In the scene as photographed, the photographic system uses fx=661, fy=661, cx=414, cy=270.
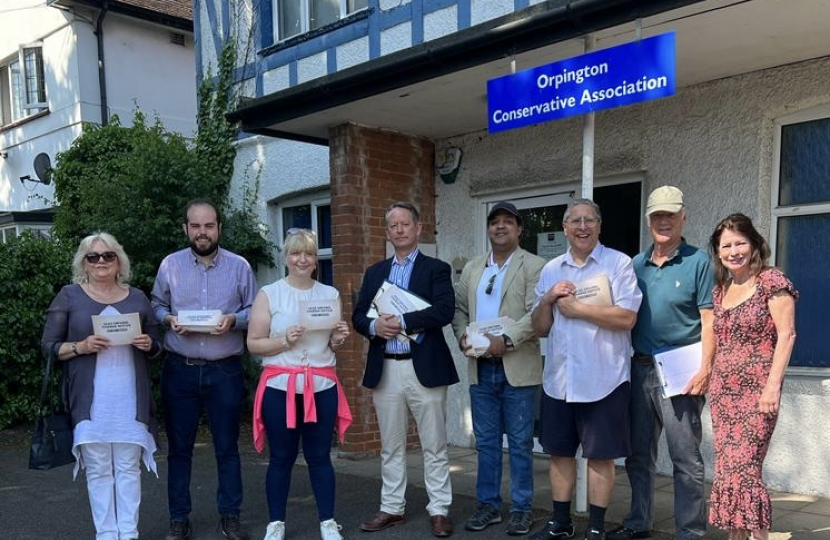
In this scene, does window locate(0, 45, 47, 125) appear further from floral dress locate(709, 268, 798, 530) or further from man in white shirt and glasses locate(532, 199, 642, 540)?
floral dress locate(709, 268, 798, 530)

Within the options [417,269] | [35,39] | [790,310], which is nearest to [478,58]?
[417,269]

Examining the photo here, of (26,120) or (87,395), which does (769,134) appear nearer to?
(87,395)

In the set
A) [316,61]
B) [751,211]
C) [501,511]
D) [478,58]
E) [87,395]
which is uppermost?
[316,61]

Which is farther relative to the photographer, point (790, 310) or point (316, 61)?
point (316, 61)

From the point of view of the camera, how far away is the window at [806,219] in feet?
14.1

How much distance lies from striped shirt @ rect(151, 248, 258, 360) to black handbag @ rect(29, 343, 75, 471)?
2.03 feet

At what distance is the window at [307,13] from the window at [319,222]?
184 centimetres

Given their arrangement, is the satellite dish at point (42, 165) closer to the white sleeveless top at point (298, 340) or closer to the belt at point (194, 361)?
the belt at point (194, 361)

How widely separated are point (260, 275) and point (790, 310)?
601 centimetres

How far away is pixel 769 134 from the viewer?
4422 mm

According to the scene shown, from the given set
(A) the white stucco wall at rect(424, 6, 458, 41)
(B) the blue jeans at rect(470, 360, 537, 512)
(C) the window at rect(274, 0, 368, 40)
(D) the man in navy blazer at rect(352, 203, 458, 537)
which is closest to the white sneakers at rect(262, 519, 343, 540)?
(D) the man in navy blazer at rect(352, 203, 458, 537)

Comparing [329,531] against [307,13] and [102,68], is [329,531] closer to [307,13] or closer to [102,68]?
[307,13]

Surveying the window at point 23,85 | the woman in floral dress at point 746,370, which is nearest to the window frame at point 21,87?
the window at point 23,85

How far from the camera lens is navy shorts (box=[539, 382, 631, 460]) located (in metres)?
3.40
